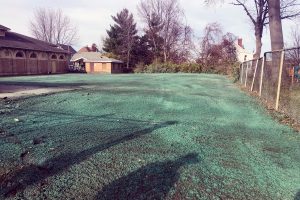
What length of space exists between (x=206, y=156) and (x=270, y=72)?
6.76 m

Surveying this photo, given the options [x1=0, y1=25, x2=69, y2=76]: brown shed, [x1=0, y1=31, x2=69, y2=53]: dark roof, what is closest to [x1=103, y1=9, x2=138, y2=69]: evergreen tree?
[x1=0, y1=25, x2=69, y2=76]: brown shed

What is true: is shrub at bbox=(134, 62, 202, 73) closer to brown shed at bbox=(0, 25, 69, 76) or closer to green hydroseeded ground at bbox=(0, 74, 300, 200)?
brown shed at bbox=(0, 25, 69, 76)

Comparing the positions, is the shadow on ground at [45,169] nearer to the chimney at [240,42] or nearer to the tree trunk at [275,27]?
the tree trunk at [275,27]

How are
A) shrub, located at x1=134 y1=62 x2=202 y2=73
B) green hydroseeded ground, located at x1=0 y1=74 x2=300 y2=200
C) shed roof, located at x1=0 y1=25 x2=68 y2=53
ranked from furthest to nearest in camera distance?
shrub, located at x1=134 y1=62 x2=202 y2=73
shed roof, located at x1=0 y1=25 x2=68 y2=53
green hydroseeded ground, located at x1=0 y1=74 x2=300 y2=200

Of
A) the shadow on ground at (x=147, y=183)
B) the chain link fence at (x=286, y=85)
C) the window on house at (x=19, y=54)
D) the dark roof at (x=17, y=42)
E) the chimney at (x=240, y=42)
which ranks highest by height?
the chimney at (x=240, y=42)

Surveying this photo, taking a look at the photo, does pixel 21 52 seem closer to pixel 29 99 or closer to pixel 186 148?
pixel 29 99

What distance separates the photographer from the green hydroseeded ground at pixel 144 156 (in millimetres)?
2539

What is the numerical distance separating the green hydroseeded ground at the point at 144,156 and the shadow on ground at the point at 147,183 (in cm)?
1

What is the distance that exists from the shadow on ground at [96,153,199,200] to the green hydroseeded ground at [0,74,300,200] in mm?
10

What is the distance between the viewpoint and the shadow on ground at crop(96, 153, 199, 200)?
7.97 feet

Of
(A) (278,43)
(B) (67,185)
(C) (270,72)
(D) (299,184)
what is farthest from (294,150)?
(A) (278,43)

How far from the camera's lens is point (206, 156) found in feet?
11.3

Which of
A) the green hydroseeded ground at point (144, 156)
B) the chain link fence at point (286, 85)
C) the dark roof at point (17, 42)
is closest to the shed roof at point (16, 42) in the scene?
the dark roof at point (17, 42)

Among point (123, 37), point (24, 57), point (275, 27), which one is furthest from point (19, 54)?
point (275, 27)
